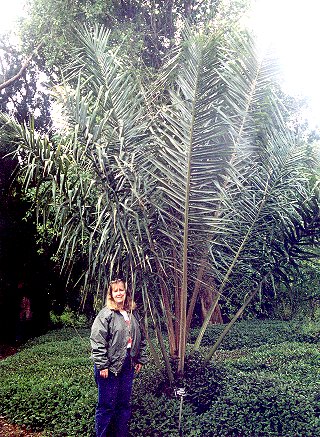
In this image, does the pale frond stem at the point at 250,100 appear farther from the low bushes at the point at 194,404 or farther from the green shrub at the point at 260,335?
the green shrub at the point at 260,335

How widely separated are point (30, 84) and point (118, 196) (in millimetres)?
9814

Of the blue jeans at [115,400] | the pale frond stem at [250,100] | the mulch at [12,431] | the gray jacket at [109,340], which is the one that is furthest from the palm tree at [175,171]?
the mulch at [12,431]

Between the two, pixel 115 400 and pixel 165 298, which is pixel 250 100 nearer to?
pixel 165 298

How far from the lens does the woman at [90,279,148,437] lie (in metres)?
4.24

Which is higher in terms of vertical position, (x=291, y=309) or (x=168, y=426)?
(x=291, y=309)

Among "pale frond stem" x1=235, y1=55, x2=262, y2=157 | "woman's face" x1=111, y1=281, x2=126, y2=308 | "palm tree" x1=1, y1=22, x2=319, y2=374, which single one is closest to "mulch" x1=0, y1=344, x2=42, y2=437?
"palm tree" x1=1, y1=22, x2=319, y2=374

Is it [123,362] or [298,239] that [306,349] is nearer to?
[298,239]

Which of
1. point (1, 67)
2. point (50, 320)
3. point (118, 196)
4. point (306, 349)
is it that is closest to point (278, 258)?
point (118, 196)

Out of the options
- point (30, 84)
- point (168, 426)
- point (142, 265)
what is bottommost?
point (168, 426)

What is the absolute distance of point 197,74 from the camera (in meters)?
4.29

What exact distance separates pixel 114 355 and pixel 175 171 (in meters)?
1.84

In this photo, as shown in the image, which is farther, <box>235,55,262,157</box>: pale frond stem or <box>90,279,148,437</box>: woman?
<box>235,55,262,157</box>: pale frond stem

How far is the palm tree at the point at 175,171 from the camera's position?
4504 millimetres

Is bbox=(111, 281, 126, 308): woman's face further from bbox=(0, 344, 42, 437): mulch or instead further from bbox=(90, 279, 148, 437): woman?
bbox=(0, 344, 42, 437): mulch
